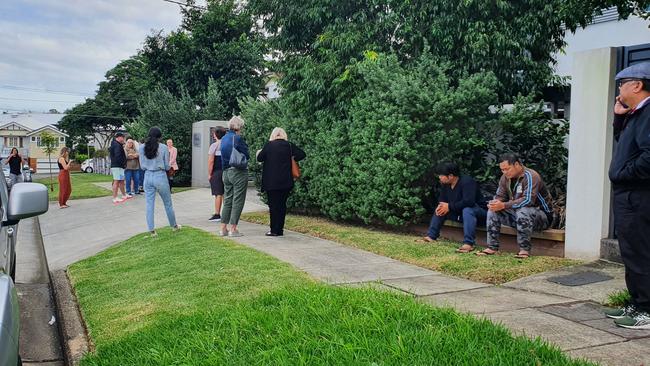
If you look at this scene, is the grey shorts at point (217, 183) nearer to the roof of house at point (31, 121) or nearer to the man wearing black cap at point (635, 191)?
the man wearing black cap at point (635, 191)

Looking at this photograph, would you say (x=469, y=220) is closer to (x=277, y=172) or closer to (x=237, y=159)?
(x=277, y=172)

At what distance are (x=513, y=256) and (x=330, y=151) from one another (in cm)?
409

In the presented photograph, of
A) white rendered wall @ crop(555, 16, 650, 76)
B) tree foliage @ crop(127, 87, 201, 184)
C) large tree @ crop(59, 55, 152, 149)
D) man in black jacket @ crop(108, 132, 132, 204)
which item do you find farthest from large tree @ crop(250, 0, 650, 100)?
large tree @ crop(59, 55, 152, 149)

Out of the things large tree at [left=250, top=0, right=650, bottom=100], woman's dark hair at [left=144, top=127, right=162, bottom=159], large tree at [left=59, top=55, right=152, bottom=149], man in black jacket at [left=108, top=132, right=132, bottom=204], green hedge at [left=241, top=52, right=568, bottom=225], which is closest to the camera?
green hedge at [left=241, top=52, right=568, bottom=225]

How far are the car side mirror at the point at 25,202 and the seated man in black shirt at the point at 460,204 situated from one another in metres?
5.15

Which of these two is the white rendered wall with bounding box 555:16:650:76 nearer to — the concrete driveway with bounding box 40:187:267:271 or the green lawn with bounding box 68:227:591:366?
the concrete driveway with bounding box 40:187:267:271

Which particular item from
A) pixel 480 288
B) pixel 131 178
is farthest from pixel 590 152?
pixel 131 178

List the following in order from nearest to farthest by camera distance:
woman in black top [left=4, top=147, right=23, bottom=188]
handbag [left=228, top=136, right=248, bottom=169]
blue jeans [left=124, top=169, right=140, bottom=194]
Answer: handbag [left=228, top=136, right=248, bottom=169] < blue jeans [left=124, top=169, right=140, bottom=194] < woman in black top [left=4, top=147, right=23, bottom=188]

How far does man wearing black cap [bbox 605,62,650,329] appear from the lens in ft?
14.0

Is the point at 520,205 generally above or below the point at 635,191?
below

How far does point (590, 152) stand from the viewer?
6844mm

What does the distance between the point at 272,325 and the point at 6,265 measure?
173 cm

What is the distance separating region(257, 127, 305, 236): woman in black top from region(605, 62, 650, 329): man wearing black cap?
5.34 meters

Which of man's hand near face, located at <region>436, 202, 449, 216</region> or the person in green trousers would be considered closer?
man's hand near face, located at <region>436, 202, 449, 216</region>
